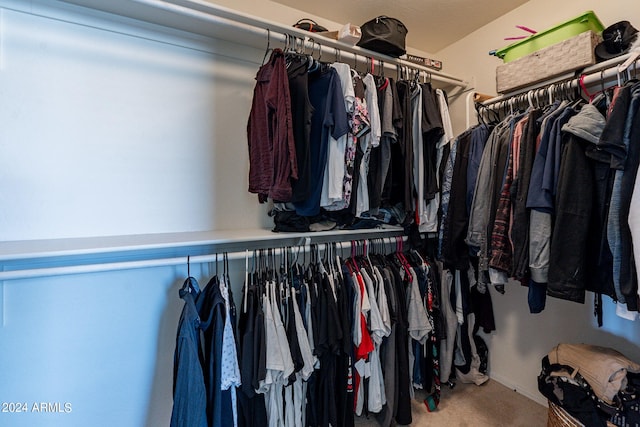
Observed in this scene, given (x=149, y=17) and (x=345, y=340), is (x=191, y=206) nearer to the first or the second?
(x=149, y=17)

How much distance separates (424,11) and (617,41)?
40.0 inches

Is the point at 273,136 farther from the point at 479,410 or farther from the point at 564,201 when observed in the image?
the point at 479,410

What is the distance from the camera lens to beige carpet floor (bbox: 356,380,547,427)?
160cm

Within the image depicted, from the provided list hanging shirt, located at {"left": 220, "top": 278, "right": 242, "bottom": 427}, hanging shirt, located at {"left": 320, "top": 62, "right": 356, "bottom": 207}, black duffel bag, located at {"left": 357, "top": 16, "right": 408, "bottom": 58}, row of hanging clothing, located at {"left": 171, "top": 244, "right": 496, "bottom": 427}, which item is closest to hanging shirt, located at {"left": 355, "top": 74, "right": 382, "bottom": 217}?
hanging shirt, located at {"left": 320, "top": 62, "right": 356, "bottom": 207}

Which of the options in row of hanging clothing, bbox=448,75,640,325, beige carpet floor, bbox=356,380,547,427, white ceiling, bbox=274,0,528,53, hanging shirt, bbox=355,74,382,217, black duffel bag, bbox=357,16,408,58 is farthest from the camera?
white ceiling, bbox=274,0,528,53

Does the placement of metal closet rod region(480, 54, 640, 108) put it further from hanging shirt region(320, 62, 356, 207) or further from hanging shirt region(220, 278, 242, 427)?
hanging shirt region(220, 278, 242, 427)

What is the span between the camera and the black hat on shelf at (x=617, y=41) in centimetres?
121

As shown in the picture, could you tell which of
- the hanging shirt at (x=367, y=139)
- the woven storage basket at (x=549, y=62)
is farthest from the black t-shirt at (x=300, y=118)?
the woven storage basket at (x=549, y=62)

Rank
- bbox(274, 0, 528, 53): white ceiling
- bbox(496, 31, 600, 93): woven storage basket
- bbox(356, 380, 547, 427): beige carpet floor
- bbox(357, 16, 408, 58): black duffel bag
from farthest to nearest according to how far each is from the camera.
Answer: bbox(274, 0, 528, 53): white ceiling < bbox(356, 380, 547, 427): beige carpet floor < bbox(357, 16, 408, 58): black duffel bag < bbox(496, 31, 600, 93): woven storage basket

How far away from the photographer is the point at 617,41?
48.0 inches

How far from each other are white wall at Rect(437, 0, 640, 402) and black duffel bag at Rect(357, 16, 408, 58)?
81 centimetres

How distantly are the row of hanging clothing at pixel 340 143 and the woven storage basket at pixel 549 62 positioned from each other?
358 mm

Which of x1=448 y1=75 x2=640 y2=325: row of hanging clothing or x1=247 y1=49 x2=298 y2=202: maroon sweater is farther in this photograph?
x1=247 y1=49 x2=298 y2=202: maroon sweater

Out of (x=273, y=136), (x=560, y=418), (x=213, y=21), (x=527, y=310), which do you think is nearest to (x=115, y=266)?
(x=273, y=136)
